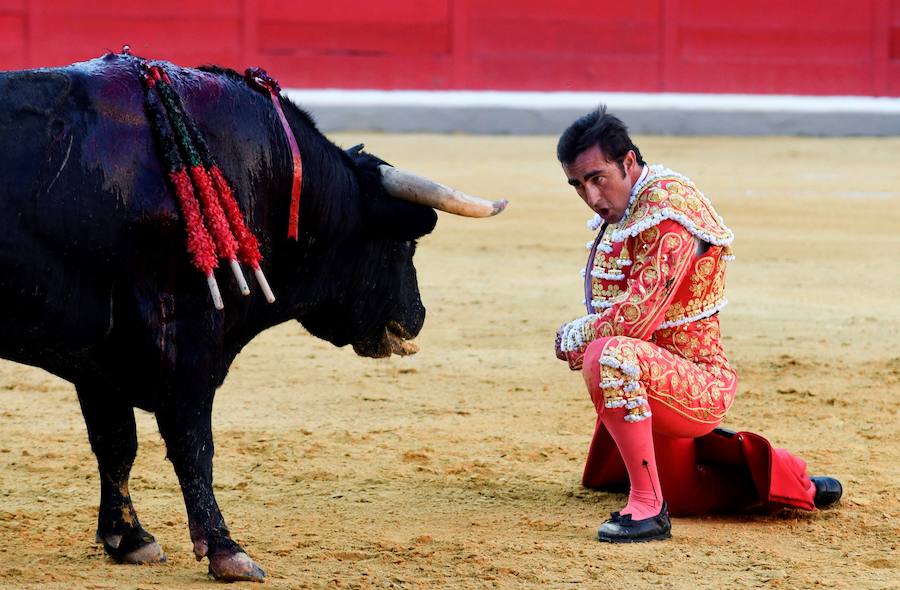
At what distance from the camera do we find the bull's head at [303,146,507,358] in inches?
138

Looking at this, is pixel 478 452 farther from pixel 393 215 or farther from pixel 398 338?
pixel 393 215

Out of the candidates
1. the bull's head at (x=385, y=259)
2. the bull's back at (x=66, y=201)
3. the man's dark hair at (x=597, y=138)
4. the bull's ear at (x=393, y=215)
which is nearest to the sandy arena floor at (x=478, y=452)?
the bull's head at (x=385, y=259)

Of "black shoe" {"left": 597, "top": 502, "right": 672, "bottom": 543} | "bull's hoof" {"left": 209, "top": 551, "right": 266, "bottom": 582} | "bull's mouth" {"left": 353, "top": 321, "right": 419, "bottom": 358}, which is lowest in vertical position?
"bull's hoof" {"left": 209, "top": 551, "right": 266, "bottom": 582}

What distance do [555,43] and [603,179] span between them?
1141 centimetres

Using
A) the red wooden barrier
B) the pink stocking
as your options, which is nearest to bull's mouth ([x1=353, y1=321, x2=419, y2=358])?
the pink stocking

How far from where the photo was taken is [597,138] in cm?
347

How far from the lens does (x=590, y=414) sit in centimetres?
496

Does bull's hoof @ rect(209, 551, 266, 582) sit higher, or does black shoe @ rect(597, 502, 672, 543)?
black shoe @ rect(597, 502, 672, 543)

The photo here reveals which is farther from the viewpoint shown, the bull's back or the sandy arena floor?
the sandy arena floor

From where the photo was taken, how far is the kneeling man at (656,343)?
3.50 m

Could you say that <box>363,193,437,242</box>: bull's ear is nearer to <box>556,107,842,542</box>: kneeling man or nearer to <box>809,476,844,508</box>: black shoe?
<box>556,107,842,542</box>: kneeling man

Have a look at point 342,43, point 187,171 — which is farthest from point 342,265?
point 342,43

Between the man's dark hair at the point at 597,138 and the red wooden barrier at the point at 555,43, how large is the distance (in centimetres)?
1135

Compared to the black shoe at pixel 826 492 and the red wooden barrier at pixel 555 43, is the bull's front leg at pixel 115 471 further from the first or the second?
the red wooden barrier at pixel 555 43
